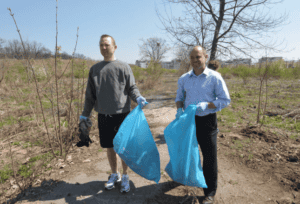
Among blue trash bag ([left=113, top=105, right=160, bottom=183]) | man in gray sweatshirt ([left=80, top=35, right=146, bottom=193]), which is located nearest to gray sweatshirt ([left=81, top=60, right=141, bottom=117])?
man in gray sweatshirt ([left=80, top=35, right=146, bottom=193])

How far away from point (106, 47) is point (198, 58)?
3.24 feet

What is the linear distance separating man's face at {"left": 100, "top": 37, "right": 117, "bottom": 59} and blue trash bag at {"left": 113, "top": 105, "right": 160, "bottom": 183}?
79cm

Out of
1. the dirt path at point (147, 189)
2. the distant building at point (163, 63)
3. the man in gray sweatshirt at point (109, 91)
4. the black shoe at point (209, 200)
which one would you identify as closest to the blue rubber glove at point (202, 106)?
the man in gray sweatshirt at point (109, 91)

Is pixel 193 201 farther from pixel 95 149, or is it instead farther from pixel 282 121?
pixel 282 121

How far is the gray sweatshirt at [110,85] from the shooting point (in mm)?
1802

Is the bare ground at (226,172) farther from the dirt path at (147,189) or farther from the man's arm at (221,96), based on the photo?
the man's arm at (221,96)

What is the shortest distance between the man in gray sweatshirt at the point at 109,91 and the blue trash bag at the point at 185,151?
471 mm

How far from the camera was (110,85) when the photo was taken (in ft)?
5.92

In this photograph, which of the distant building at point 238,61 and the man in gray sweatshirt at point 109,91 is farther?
the distant building at point 238,61

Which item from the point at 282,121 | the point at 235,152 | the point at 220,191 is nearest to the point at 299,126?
the point at 282,121

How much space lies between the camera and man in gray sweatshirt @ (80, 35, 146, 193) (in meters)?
1.80

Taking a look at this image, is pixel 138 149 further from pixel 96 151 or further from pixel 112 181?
pixel 96 151

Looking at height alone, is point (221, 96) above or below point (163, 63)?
below

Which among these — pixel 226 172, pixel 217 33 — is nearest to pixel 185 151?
pixel 226 172
